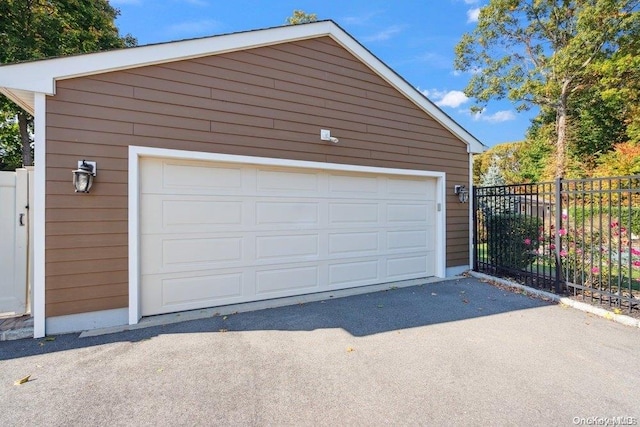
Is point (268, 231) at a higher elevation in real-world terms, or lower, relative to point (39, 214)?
lower

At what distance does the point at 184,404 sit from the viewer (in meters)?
2.35

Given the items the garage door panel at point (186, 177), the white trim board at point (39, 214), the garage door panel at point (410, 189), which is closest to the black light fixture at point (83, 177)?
the white trim board at point (39, 214)

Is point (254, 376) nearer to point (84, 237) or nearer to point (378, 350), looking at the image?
point (378, 350)

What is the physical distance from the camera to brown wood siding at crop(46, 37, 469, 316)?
3600 mm

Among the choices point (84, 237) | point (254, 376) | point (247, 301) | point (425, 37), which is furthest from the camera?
point (425, 37)

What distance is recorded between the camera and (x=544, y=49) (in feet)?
53.7

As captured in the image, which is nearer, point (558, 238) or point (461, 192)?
point (558, 238)

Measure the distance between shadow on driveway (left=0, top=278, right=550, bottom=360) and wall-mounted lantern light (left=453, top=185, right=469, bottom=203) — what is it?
1.99m

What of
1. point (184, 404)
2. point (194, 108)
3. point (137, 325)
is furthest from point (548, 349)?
point (194, 108)

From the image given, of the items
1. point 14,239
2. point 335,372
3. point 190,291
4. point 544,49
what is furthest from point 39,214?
point 544,49

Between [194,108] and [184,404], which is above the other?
[194,108]

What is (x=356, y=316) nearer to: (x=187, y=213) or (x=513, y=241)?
(x=187, y=213)

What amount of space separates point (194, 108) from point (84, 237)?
2.10 metres
